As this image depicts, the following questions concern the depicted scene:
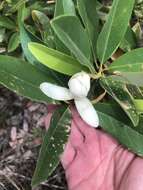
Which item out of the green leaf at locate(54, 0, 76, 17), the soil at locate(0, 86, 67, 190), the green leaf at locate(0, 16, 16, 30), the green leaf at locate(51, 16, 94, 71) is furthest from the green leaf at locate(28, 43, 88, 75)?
the soil at locate(0, 86, 67, 190)

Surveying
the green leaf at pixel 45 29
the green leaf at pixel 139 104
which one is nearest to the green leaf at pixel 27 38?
the green leaf at pixel 45 29

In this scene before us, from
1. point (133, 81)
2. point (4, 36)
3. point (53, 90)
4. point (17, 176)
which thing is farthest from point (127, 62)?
point (17, 176)

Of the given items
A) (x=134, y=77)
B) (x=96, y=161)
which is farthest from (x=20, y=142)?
(x=134, y=77)

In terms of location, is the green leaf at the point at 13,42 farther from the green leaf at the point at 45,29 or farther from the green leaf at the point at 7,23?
the green leaf at the point at 45,29

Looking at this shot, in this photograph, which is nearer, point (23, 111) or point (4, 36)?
point (4, 36)

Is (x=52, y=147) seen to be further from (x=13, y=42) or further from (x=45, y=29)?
(x=13, y=42)

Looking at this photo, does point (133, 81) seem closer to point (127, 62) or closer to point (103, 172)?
point (127, 62)
